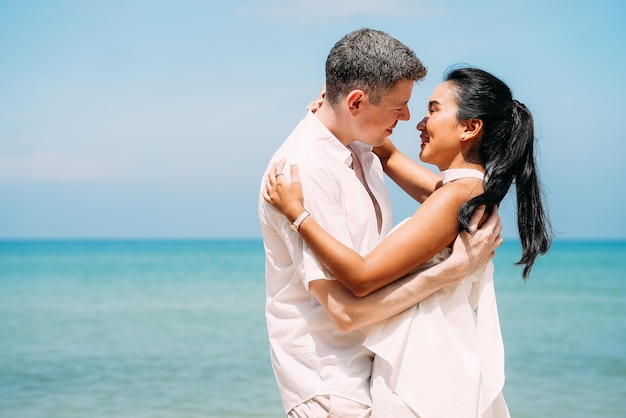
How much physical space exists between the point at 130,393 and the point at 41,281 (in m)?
23.1

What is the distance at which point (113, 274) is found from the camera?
35.8 metres

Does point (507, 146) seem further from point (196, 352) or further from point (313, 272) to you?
point (196, 352)

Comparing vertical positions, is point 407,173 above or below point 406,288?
above

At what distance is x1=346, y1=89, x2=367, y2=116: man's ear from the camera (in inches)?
113

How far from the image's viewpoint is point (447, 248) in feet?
9.61

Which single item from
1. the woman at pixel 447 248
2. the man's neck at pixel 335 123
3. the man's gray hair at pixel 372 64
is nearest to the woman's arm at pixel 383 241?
the woman at pixel 447 248

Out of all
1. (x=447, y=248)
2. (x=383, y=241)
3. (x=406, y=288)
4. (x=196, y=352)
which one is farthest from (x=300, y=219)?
(x=196, y=352)

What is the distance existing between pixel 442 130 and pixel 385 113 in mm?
254

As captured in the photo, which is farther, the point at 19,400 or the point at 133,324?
the point at 133,324

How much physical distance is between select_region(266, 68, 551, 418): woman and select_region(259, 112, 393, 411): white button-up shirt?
0.20 ft

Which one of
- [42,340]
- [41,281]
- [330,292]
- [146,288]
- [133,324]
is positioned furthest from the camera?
[41,281]

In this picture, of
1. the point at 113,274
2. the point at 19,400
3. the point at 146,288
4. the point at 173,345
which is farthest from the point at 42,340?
the point at 113,274

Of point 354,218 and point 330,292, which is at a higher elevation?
point 354,218

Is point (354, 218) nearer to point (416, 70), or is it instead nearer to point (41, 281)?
point (416, 70)
